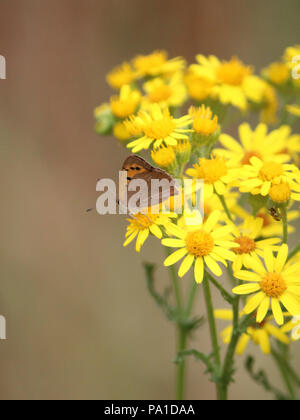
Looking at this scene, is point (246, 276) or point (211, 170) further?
point (211, 170)

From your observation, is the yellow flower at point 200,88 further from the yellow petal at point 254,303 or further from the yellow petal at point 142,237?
the yellow petal at point 254,303

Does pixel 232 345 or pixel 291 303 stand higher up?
pixel 291 303

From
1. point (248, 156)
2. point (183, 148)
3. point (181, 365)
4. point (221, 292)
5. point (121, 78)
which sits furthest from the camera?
point (121, 78)

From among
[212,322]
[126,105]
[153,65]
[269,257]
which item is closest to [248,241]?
[269,257]

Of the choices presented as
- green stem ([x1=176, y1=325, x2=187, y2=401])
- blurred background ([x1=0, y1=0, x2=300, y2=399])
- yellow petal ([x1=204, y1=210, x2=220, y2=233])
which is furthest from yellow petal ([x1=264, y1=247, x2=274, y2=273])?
blurred background ([x1=0, y1=0, x2=300, y2=399])

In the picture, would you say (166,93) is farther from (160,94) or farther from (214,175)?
(214,175)

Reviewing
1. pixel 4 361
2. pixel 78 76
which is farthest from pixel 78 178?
pixel 4 361

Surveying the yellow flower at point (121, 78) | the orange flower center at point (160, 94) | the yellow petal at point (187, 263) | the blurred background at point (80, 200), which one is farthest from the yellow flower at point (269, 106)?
the blurred background at point (80, 200)
